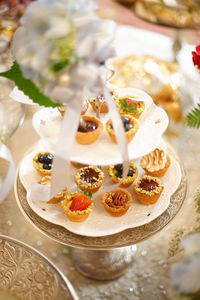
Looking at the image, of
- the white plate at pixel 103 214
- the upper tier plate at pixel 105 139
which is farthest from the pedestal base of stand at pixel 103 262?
the upper tier plate at pixel 105 139

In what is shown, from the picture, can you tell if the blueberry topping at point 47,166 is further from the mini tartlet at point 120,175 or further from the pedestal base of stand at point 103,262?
the pedestal base of stand at point 103,262

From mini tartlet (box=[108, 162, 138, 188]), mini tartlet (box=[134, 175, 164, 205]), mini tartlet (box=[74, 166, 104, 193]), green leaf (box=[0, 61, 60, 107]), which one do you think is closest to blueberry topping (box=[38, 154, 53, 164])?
mini tartlet (box=[74, 166, 104, 193])

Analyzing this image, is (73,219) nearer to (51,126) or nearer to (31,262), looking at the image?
(31,262)

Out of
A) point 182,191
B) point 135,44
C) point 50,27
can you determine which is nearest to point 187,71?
point 135,44

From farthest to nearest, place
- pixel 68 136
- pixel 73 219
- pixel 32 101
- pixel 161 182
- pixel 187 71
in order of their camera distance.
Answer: pixel 187 71, pixel 161 182, pixel 73 219, pixel 32 101, pixel 68 136

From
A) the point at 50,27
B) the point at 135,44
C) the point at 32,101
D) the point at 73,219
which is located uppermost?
the point at 50,27

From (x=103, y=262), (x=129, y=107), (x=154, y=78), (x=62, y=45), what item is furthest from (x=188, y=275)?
(x=154, y=78)
